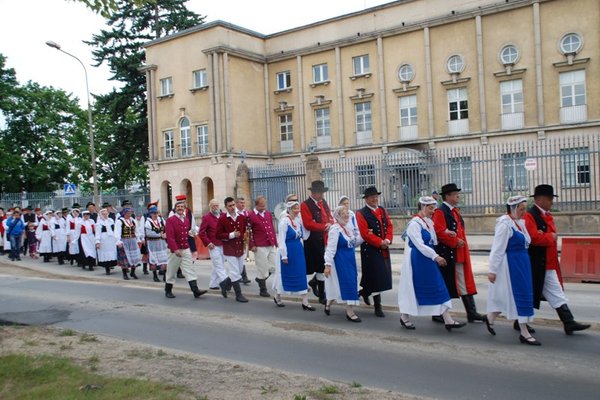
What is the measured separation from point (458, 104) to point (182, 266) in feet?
84.8

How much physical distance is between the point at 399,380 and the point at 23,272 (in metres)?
15.3

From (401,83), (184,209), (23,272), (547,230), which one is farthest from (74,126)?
(547,230)

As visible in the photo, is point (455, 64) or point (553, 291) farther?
point (455, 64)

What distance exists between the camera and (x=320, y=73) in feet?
126

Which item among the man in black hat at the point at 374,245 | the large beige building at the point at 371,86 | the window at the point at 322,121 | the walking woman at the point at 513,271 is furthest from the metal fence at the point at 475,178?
the walking woman at the point at 513,271

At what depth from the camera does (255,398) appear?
16.9 feet

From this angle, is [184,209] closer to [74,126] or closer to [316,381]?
[316,381]

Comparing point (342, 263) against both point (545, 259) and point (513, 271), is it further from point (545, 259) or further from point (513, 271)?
point (545, 259)

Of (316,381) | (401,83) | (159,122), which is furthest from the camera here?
(159,122)

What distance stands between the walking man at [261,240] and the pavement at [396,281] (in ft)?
1.47

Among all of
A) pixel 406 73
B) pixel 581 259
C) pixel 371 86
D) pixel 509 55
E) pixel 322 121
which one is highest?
pixel 509 55

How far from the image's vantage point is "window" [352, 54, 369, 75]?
3644 cm

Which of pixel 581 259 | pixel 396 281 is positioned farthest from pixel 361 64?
pixel 581 259

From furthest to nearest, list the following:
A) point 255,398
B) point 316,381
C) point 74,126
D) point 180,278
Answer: point 74,126, point 180,278, point 316,381, point 255,398
